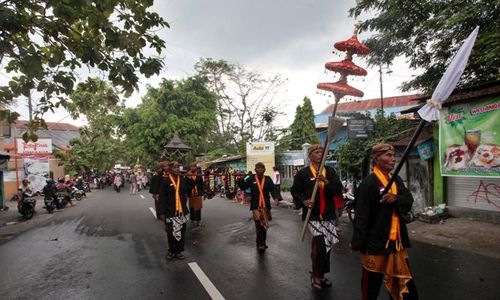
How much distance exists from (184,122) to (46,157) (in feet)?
31.5

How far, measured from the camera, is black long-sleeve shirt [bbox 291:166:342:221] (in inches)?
201

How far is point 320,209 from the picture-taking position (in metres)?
5.09

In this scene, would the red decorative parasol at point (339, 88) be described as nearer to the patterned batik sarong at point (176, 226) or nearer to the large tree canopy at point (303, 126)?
the patterned batik sarong at point (176, 226)

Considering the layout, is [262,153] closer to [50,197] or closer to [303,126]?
[50,197]

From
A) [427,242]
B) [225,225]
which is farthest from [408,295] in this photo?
[225,225]

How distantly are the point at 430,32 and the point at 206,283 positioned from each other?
10.2 m

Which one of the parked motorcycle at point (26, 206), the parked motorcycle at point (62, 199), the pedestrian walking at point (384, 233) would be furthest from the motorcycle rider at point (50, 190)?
the pedestrian walking at point (384, 233)

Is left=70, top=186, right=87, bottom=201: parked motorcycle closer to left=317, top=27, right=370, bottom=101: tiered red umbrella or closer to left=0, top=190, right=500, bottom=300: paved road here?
left=0, top=190, right=500, bottom=300: paved road

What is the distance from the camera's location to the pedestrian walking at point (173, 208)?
6910 mm

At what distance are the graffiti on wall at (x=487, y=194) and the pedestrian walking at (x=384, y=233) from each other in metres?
7.40

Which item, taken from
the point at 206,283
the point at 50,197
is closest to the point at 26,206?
the point at 50,197

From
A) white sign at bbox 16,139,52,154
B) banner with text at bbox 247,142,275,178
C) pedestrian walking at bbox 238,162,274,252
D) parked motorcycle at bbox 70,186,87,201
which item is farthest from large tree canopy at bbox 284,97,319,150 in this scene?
pedestrian walking at bbox 238,162,274,252

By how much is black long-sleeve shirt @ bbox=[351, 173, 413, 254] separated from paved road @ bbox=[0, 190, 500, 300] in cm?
135

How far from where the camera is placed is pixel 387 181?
3762 millimetres
